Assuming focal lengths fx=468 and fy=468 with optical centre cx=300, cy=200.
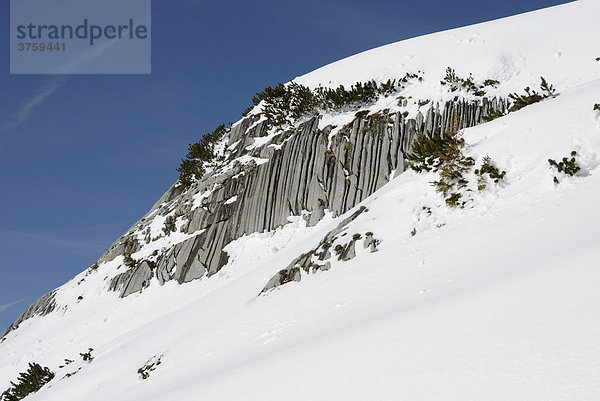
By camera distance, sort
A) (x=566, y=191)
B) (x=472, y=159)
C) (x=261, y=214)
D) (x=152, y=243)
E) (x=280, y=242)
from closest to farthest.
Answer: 1. (x=566, y=191)
2. (x=472, y=159)
3. (x=280, y=242)
4. (x=261, y=214)
5. (x=152, y=243)

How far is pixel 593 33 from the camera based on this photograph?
22578mm

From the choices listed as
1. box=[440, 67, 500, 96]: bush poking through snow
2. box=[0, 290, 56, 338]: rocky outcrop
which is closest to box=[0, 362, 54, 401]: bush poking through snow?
box=[0, 290, 56, 338]: rocky outcrop

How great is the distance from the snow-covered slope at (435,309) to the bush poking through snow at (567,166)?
0.47 feet

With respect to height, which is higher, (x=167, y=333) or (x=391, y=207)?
(x=391, y=207)

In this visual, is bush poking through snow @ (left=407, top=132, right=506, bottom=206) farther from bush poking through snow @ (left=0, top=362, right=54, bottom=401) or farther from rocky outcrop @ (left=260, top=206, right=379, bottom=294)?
bush poking through snow @ (left=0, top=362, right=54, bottom=401)

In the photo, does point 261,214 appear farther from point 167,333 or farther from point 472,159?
point 472,159

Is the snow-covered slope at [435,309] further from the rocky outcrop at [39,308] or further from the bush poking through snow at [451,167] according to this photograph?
the rocky outcrop at [39,308]

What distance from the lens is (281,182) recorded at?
79.8 ft

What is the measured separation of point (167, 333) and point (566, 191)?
1143cm

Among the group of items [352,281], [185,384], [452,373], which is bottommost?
[185,384]

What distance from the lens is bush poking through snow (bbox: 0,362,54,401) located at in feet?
62.6

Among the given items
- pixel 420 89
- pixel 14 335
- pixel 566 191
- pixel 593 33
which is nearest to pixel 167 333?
pixel 566 191

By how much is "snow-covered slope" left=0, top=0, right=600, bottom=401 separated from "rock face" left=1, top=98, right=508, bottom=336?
119 inches

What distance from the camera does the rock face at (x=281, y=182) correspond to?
21578mm
